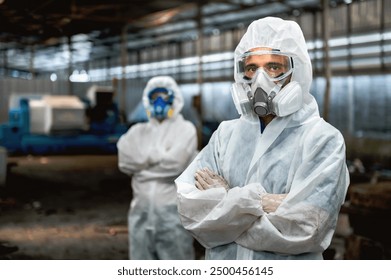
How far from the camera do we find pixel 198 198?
110 centimetres

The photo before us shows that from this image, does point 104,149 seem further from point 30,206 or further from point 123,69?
point 30,206

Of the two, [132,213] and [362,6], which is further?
[362,6]

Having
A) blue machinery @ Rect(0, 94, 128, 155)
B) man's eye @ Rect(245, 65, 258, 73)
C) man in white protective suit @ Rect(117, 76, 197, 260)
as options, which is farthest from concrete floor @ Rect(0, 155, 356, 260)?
man's eye @ Rect(245, 65, 258, 73)

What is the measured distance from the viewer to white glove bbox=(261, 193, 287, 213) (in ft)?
3.44

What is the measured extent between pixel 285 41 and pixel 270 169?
0.32 meters

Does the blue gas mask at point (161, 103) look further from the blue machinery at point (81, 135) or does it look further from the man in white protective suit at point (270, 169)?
the blue machinery at point (81, 135)

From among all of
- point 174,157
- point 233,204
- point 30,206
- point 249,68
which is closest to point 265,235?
point 233,204

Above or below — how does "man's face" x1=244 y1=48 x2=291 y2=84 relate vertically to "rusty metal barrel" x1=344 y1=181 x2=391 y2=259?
above

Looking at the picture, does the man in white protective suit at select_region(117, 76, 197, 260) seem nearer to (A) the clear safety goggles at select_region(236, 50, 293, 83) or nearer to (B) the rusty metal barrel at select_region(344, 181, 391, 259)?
(B) the rusty metal barrel at select_region(344, 181, 391, 259)

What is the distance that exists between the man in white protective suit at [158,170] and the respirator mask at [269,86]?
105 cm

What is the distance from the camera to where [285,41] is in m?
1.13

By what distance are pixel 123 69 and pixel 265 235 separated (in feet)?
11.6

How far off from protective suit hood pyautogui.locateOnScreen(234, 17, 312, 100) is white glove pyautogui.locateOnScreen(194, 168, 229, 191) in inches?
11.8

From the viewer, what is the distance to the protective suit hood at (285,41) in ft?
3.70
